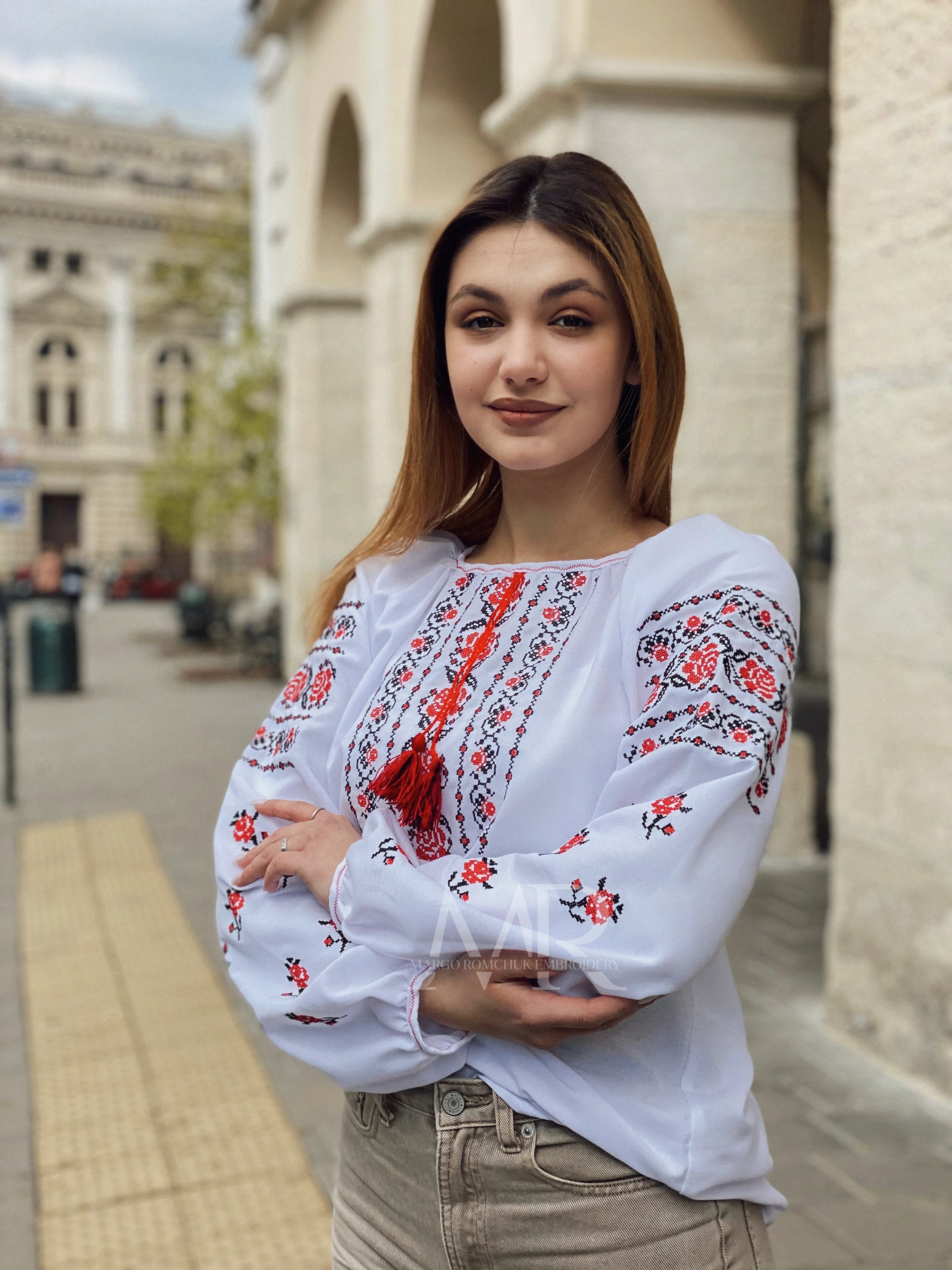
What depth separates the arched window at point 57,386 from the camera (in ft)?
174

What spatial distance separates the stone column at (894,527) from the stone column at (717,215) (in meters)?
1.88

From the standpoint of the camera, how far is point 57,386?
5309 centimetres

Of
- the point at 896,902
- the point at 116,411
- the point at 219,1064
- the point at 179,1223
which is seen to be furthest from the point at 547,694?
the point at 116,411

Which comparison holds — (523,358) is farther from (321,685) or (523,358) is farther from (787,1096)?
(787,1096)

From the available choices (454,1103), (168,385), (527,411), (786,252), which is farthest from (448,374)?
(168,385)

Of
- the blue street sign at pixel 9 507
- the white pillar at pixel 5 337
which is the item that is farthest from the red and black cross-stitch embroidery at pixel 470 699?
the white pillar at pixel 5 337

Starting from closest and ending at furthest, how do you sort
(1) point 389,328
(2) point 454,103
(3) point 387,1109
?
(3) point 387,1109
(2) point 454,103
(1) point 389,328

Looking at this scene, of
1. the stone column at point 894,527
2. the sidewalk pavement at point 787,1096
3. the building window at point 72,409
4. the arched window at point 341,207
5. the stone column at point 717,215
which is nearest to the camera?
the sidewalk pavement at point 787,1096

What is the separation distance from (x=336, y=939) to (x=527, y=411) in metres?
0.62

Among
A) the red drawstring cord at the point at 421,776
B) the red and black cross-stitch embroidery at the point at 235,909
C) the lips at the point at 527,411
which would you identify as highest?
the lips at the point at 527,411

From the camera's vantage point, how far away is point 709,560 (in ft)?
4.53

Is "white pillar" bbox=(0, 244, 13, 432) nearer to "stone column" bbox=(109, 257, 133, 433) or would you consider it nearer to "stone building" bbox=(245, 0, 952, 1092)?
"stone column" bbox=(109, 257, 133, 433)

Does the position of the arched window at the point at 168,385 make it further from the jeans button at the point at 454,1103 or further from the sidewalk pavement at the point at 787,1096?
the jeans button at the point at 454,1103

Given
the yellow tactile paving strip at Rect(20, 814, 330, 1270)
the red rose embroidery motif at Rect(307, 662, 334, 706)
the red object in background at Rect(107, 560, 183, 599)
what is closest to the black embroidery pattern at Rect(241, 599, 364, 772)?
the red rose embroidery motif at Rect(307, 662, 334, 706)
